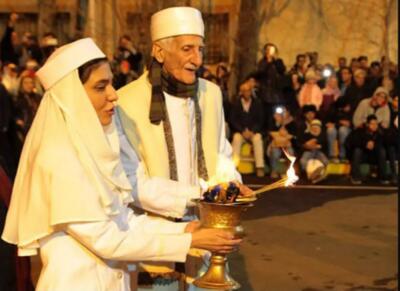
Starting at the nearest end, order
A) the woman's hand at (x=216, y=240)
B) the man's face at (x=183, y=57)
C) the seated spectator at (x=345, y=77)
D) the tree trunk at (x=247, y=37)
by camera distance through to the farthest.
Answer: the woman's hand at (x=216, y=240) → the man's face at (x=183, y=57) → the seated spectator at (x=345, y=77) → the tree trunk at (x=247, y=37)

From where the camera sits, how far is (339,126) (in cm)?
1605

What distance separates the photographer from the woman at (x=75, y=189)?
345 centimetres

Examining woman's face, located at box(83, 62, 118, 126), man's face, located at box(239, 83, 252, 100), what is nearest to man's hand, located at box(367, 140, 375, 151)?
man's face, located at box(239, 83, 252, 100)

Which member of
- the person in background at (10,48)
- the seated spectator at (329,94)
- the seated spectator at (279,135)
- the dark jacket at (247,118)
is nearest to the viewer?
the seated spectator at (279,135)

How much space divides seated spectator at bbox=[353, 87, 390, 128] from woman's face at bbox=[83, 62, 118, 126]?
40.4 feet

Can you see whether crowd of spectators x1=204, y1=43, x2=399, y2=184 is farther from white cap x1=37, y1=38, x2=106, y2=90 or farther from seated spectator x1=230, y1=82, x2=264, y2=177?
white cap x1=37, y1=38, x2=106, y2=90

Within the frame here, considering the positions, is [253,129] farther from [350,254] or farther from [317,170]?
[350,254]

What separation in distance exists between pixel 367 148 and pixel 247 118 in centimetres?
222

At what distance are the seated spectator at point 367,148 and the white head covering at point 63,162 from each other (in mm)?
11850

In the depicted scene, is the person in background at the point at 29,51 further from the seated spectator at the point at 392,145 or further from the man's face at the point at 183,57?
the man's face at the point at 183,57

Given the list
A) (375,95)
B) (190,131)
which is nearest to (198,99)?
(190,131)

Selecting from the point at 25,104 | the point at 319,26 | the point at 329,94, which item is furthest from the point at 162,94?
the point at 319,26

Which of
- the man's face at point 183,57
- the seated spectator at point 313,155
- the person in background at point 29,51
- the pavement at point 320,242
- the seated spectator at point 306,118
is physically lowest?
the pavement at point 320,242

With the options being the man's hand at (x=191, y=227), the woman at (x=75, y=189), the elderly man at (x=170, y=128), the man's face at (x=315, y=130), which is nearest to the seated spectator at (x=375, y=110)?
the man's face at (x=315, y=130)
